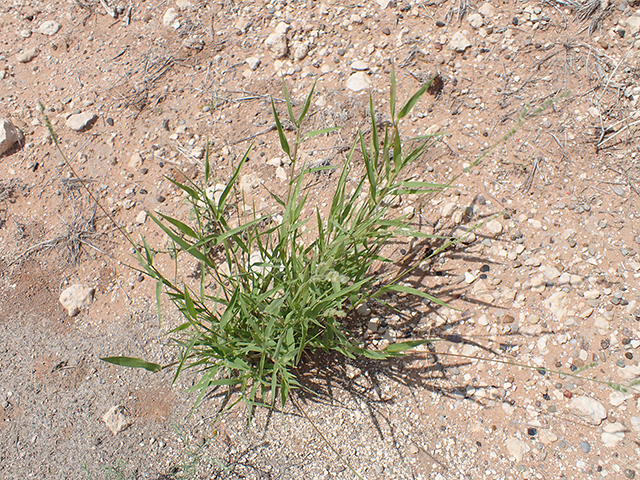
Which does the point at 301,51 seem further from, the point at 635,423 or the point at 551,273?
the point at 635,423

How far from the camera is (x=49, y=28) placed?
9.27 feet

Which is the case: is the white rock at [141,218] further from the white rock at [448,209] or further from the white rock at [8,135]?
the white rock at [448,209]

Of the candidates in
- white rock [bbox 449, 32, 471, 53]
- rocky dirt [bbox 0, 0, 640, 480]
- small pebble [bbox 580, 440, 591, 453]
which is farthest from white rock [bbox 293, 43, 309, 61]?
small pebble [bbox 580, 440, 591, 453]

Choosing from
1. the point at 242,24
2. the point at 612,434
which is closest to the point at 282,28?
the point at 242,24

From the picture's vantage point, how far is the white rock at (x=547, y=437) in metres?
1.59

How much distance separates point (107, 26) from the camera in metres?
2.79

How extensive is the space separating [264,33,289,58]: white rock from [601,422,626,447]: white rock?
2.19 m

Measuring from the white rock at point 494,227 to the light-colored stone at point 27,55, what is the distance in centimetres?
274

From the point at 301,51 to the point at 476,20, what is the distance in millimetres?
895

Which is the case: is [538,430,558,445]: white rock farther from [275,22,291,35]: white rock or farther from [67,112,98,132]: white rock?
[67,112,98,132]: white rock

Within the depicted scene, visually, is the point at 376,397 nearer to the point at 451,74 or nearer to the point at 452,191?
the point at 452,191

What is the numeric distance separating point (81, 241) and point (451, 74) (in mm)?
1952

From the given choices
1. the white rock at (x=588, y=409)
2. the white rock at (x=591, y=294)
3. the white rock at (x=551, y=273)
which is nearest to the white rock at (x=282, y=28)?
the white rock at (x=551, y=273)

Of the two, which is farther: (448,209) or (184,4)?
(184,4)
